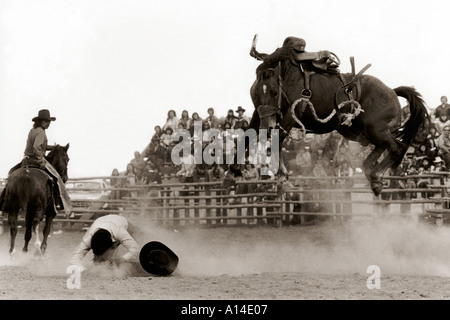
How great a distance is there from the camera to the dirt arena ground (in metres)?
7.03

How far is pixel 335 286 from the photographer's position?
7484 millimetres

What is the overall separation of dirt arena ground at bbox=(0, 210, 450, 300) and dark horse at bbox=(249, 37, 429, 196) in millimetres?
1543

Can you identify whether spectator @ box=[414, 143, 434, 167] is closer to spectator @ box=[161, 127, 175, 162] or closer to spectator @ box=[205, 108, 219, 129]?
spectator @ box=[205, 108, 219, 129]

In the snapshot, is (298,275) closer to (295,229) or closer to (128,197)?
(295,229)

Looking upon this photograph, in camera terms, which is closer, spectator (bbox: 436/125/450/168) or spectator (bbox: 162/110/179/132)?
spectator (bbox: 436/125/450/168)

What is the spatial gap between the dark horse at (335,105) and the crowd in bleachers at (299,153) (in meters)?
4.76

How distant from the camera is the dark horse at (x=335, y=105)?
905cm

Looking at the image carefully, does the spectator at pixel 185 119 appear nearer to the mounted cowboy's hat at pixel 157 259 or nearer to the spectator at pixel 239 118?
the spectator at pixel 239 118

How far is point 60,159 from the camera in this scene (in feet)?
36.2

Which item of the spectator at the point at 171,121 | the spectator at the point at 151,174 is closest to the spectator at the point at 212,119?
the spectator at the point at 171,121

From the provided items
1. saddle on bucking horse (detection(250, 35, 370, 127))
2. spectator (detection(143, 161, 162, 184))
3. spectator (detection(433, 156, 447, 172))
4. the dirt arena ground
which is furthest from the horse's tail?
spectator (detection(143, 161, 162, 184))

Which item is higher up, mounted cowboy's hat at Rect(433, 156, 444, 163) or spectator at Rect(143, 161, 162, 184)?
mounted cowboy's hat at Rect(433, 156, 444, 163)
